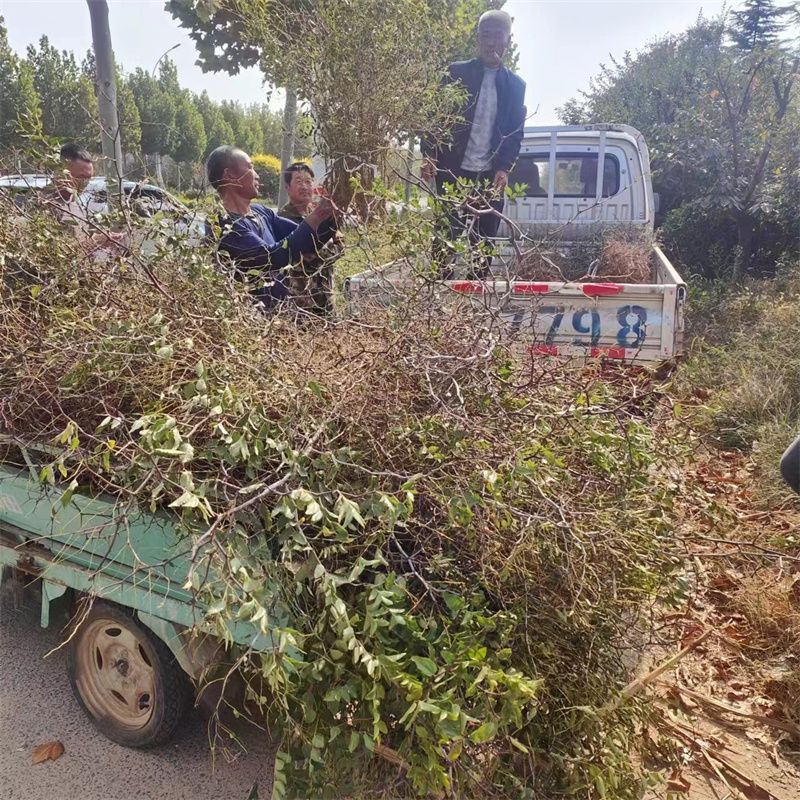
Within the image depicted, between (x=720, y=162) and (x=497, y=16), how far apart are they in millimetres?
5953

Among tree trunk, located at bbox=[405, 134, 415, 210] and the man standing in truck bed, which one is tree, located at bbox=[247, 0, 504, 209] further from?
the man standing in truck bed

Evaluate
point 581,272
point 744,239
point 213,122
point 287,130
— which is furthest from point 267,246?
point 213,122

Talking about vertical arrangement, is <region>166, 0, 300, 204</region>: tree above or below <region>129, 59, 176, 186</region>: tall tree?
below

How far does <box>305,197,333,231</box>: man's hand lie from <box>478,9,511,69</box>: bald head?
2.61 meters

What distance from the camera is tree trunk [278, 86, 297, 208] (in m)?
4.45

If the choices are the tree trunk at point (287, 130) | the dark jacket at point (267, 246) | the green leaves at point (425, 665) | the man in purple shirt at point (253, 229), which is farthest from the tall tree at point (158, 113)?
the green leaves at point (425, 665)

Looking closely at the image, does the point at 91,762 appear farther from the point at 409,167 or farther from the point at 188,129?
the point at 188,129

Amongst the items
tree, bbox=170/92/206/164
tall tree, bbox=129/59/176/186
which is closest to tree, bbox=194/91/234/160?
tree, bbox=170/92/206/164

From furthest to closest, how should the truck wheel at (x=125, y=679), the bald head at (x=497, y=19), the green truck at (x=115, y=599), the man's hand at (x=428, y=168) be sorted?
the bald head at (x=497, y=19)
the man's hand at (x=428, y=168)
the truck wheel at (x=125, y=679)
the green truck at (x=115, y=599)

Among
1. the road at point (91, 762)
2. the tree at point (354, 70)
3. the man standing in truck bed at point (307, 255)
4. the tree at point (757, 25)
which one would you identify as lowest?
the road at point (91, 762)

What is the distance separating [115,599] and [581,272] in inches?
186

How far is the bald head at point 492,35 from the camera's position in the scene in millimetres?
5246

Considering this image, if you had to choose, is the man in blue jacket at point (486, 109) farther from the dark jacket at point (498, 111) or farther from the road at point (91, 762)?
the road at point (91, 762)

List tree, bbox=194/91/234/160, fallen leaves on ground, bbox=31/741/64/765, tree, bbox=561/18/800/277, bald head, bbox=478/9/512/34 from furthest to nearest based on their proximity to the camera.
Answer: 1. tree, bbox=194/91/234/160
2. tree, bbox=561/18/800/277
3. bald head, bbox=478/9/512/34
4. fallen leaves on ground, bbox=31/741/64/765
